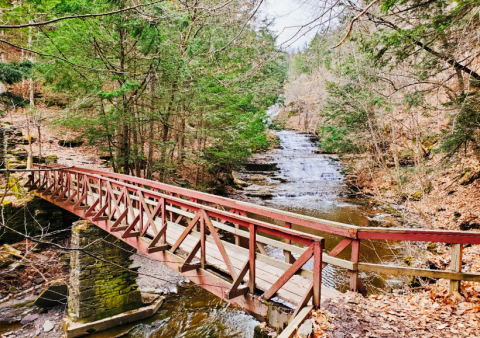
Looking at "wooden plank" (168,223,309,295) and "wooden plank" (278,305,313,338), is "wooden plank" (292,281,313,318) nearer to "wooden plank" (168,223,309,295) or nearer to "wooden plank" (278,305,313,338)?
"wooden plank" (278,305,313,338)

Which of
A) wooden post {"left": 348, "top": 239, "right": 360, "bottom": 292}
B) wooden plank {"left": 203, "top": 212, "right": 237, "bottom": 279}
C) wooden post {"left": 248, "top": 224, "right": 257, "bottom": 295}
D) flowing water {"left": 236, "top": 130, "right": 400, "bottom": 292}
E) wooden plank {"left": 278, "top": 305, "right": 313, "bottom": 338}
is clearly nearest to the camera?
wooden plank {"left": 278, "top": 305, "right": 313, "bottom": 338}

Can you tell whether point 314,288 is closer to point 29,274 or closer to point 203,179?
point 29,274

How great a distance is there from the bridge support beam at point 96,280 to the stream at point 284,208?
1.99 ft

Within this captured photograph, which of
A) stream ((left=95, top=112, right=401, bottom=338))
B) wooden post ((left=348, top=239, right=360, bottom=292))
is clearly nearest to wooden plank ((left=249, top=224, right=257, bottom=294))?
wooden post ((left=348, top=239, right=360, bottom=292))

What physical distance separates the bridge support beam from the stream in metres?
0.61

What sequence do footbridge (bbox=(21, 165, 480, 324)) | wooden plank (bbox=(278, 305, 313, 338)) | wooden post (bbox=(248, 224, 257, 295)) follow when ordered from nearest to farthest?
wooden plank (bbox=(278, 305, 313, 338))
footbridge (bbox=(21, 165, 480, 324))
wooden post (bbox=(248, 224, 257, 295))

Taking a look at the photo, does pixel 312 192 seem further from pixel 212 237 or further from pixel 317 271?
pixel 317 271

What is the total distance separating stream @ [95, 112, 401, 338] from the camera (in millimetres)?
7145

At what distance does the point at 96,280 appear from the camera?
7.21 m

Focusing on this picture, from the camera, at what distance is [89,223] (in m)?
7.25

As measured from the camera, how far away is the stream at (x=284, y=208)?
7.14 meters

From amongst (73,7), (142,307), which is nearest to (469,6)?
(73,7)

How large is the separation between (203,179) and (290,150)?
636 inches

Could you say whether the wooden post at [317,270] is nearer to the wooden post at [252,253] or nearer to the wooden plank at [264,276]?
the wooden plank at [264,276]
